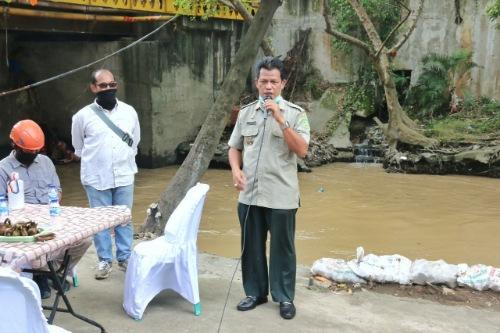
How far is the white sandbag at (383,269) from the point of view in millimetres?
4551

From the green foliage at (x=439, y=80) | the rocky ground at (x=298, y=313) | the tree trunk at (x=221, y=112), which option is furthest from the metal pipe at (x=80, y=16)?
the green foliage at (x=439, y=80)

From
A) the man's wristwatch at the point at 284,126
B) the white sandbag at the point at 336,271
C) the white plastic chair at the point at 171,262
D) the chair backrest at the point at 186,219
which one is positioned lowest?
the white sandbag at the point at 336,271

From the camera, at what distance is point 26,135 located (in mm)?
3818

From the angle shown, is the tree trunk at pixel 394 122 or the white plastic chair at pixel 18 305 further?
the tree trunk at pixel 394 122

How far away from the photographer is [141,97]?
13273 mm

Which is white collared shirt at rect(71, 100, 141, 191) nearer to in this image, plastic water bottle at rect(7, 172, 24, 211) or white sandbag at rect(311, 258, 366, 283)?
plastic water bottle at rect(7, 172, 24, 211)

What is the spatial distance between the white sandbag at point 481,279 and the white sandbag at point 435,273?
0.05 m

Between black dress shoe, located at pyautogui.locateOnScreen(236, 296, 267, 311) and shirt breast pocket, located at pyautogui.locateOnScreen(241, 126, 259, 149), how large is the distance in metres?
1.13

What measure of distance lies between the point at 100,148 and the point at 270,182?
1.57 m

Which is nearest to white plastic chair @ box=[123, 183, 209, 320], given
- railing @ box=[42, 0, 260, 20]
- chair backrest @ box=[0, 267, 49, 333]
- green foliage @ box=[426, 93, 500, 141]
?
chair backrest @ box=[0, 267, 49, 333]

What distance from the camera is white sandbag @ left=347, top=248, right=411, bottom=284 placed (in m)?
4.55

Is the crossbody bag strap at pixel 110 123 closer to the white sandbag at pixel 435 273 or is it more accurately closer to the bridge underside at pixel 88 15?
the white sandbag at pixel 435 273

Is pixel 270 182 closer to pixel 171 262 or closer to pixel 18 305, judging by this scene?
pixel 171 262

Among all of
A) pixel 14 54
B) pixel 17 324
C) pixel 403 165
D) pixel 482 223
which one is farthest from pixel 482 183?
pixel 14 54
